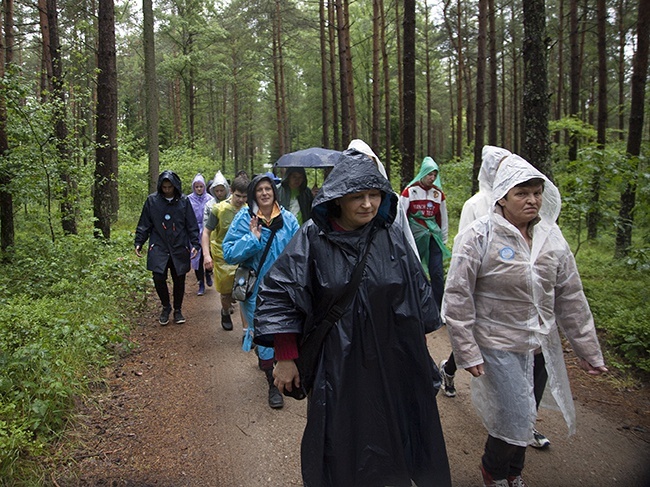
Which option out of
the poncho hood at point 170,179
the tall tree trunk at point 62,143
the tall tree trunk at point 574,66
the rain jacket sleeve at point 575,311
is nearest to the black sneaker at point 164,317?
the poncho hood at point 170,179

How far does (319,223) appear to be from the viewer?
7.71 feet

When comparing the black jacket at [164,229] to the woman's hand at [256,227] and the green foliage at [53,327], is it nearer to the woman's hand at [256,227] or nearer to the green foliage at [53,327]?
the green foliage at [53,327]

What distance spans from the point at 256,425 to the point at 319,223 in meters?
2.35

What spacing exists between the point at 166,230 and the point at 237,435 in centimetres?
341

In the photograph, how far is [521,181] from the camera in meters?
2.65

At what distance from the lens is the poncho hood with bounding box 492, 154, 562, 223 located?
2.69m

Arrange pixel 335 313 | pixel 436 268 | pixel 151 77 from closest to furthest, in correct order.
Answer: pixel 335 313, pixel 436 268, pixel 151 77

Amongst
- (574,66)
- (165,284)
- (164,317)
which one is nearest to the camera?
(165,284)

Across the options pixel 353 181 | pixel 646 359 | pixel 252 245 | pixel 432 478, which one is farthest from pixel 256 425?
pixel 646 359

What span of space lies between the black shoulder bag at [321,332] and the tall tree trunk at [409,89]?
6.77 m

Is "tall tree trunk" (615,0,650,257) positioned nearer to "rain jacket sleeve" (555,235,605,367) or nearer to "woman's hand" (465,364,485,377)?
"rain jacket sleeve" (555,235,605,367)

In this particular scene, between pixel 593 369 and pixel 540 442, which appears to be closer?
pixel 593 369

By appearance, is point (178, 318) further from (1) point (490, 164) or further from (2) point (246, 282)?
(1) point (490, 164)

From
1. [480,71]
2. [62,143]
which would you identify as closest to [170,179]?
[62,143]
